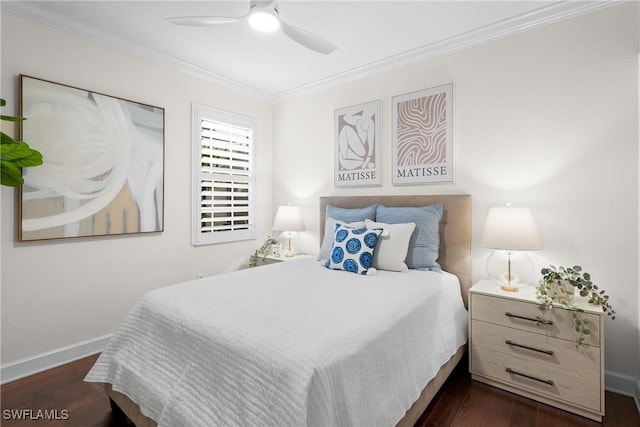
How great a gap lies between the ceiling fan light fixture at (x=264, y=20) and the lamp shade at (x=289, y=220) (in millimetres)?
2000

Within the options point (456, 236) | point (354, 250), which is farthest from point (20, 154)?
point (456, 236)

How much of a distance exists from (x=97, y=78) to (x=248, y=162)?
165cm

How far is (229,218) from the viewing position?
3.67 meters

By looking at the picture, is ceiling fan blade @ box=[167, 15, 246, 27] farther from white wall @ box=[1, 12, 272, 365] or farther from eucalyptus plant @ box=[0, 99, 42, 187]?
white wall @ box=[1, 12, 272, 365]

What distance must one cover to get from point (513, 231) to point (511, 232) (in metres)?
0.01

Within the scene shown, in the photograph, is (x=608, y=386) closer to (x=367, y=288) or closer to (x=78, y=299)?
(x=367, y=288)

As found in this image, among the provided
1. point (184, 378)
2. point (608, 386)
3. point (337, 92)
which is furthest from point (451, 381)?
point (337, 92)

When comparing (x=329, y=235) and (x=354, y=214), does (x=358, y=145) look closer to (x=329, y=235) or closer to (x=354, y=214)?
(x=354, y=214)

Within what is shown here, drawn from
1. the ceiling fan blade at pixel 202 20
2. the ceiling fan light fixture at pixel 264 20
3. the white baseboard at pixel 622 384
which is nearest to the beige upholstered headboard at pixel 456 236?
the white baseboard at pixel 622 384

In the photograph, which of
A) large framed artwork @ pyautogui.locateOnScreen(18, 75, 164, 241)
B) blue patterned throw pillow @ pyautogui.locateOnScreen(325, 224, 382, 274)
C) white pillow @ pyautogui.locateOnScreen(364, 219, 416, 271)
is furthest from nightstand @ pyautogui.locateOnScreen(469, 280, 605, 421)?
large framed artwork @ pyautogui.locateOnScreen(18, 75, 164, 241)

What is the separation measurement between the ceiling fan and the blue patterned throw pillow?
4.52 feet

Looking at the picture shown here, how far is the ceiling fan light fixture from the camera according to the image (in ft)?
5.92

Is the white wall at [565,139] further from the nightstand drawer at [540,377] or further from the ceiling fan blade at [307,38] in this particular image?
the ceiling fan blade at [307,38]

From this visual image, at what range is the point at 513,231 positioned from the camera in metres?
2.12
